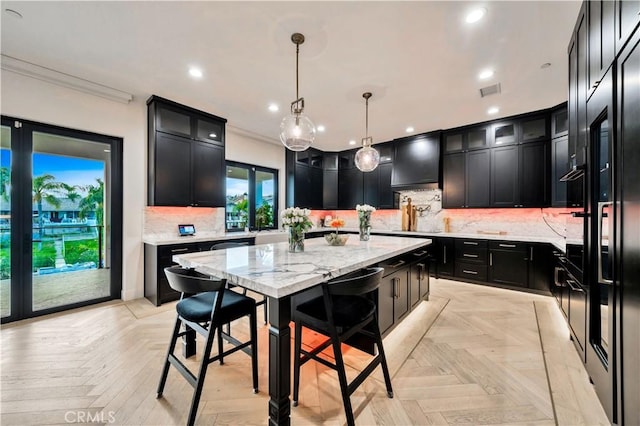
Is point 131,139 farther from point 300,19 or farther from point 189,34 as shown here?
point 300,19

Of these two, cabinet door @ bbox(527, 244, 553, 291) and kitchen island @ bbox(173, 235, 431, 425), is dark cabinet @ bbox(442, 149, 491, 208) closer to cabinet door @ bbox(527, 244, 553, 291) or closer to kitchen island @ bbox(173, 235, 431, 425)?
cabinet door @ bbox(527, 244, 553, 291)

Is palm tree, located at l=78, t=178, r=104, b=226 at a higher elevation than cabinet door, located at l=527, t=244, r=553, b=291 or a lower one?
higher

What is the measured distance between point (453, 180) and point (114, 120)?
572cm

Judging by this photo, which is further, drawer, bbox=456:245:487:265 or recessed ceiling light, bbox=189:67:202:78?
drawer, bbox=456:245:487:265

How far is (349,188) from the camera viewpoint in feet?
21.3

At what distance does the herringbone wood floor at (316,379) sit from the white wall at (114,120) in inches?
39.9

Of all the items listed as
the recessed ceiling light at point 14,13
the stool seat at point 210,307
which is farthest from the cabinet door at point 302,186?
the recessed ceiling light at point 14,13

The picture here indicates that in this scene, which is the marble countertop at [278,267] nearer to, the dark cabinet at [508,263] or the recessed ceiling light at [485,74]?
the recessed ceiling light at [485,74]

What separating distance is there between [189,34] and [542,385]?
4123 millimetres

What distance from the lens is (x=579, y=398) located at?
1.79 metres

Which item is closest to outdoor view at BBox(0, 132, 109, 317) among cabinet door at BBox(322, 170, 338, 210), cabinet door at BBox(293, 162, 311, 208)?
cabinet door at BBox(293, 162, 311, 208)

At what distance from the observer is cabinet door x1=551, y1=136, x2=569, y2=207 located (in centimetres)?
372

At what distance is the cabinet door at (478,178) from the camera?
15.1ft

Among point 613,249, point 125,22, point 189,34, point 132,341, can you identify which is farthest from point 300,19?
point 132,341
